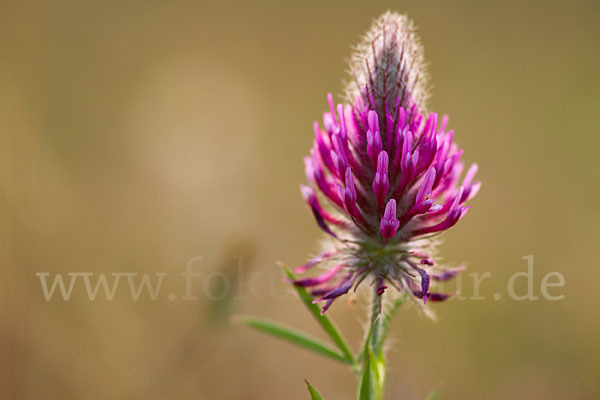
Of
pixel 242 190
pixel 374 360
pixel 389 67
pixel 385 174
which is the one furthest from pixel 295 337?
pixel 242 190

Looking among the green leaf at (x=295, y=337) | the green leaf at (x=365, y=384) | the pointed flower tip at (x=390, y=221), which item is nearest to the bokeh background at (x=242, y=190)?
the green leaf at (x=295, y=337)

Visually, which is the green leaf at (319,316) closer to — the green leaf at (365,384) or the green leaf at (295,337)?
the green leaf at (295,337)

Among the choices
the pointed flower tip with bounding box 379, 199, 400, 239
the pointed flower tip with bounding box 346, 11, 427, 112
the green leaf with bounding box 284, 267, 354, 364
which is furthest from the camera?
the green leaf with bounding box 284, 267, 354, 364

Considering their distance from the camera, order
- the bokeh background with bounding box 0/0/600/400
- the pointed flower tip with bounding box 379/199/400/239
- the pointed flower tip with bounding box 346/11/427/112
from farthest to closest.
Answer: the bokeh background with bounding box 0/0/600/400 → the pointed flower tip with bounding box 346/11/427/112 → the pointed flower tip with bounding box 379/199/400/239

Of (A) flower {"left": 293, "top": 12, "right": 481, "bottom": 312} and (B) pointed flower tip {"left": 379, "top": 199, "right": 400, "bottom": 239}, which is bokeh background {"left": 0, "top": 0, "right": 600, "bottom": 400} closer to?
(A) flower {"left": 293, "top": 12, "right": 481, "bottom": 312}

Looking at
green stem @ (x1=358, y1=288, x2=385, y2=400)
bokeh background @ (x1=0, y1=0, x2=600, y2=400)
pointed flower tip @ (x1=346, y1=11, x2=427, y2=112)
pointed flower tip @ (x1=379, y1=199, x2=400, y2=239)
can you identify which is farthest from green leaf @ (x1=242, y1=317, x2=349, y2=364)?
pointed flower tip @ (x1=346, y1=11, x2=427, y2=112)

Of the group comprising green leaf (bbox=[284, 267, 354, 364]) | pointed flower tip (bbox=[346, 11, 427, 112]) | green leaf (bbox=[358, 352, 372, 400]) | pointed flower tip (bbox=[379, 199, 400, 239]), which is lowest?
green leaf (bbox=[358, 352, 372, 400])
